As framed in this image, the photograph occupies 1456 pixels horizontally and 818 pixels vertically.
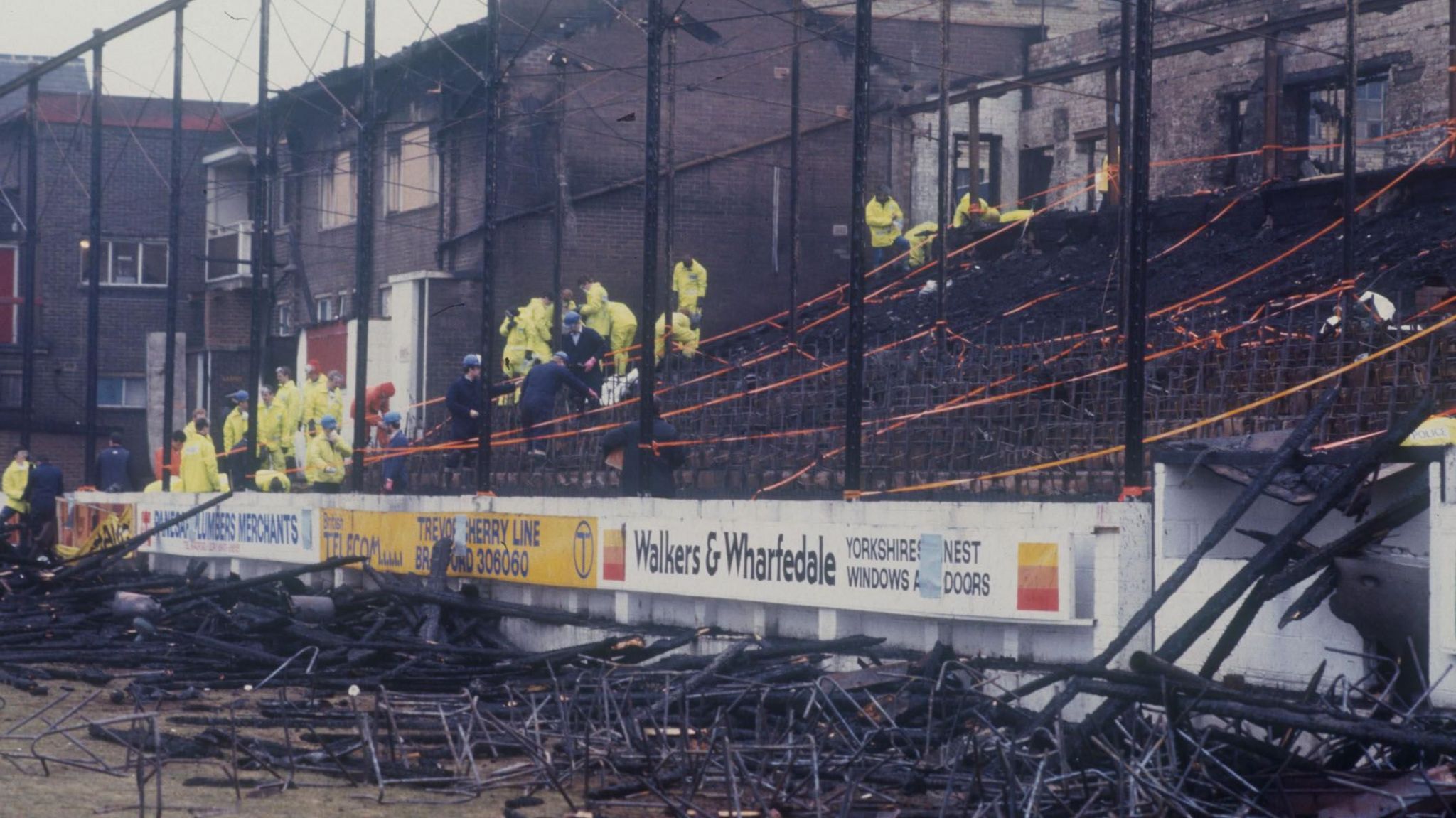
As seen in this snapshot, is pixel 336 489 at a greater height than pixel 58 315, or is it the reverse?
pixel 58 315

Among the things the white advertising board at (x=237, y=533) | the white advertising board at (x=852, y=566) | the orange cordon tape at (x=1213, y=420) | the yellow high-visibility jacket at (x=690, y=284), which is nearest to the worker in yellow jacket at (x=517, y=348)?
the yellow high-visibility jacket at (x=690, y=284)

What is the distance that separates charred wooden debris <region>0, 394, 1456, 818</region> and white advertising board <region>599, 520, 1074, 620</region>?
1.18ft

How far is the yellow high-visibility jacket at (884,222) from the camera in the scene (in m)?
33.4

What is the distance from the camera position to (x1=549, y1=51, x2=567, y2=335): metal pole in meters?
32.0

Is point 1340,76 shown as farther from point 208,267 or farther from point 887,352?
point 208,267

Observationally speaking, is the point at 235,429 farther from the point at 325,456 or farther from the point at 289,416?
the point at 325,456

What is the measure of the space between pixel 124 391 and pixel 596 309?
2516cm

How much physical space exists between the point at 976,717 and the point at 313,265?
32.8 metres

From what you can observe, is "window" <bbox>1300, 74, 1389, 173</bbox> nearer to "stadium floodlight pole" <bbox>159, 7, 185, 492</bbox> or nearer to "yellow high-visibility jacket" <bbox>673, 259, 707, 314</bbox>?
"yellow high-visibility jacket" <bbox>673, 259, 707, 314</bbox>

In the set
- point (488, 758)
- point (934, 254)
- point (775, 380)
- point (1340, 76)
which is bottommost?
point (488, 758)

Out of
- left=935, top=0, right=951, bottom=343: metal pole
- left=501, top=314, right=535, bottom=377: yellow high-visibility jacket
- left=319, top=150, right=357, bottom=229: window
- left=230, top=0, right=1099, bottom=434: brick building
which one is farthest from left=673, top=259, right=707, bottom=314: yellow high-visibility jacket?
left=319, top=150, right=357, bottom=229: window

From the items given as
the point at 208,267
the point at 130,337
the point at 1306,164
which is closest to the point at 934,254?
the point at 1306,164

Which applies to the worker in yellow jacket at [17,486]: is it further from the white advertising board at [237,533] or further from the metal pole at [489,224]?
the metal pole at [489,224]

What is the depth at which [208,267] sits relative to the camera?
1869 inches
